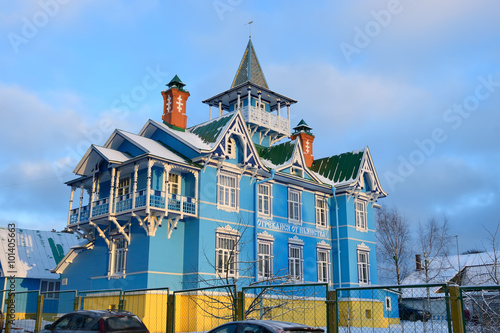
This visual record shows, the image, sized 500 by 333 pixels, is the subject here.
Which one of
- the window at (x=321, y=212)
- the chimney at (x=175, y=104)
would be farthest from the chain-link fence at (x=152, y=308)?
the window at (x=321, y=212)

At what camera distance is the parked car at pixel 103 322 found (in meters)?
13.2

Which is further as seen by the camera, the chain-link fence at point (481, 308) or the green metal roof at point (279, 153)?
the green metal roof at point (279, 153)

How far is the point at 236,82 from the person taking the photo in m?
38.7

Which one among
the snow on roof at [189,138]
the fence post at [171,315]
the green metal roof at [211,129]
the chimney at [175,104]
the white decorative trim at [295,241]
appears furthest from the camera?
the white decorative trim at [295,241]

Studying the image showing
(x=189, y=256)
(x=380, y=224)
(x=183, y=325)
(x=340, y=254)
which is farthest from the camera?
(x=380, y=224)

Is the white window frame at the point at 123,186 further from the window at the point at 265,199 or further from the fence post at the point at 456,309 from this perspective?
the fence post at the point at 456,309

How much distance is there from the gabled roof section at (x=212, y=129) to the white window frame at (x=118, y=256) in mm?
7421

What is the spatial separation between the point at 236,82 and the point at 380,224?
22204mm

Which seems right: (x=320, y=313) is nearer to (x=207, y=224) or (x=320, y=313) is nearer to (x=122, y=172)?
(x=207, y=224)

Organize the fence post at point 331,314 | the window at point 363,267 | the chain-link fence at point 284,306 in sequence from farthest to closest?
the window at point 363,267 → the chain-link fence at point 284,306 → the fence post at point 331,314

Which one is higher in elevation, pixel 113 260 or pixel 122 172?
pixel 122 172

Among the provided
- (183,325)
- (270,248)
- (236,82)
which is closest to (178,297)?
(183,325)

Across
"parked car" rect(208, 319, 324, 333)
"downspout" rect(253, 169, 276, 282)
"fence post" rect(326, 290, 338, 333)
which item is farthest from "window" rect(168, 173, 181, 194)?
"fence post" rect(326, 290, 338, 333)

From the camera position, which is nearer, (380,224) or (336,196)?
(336,196)
